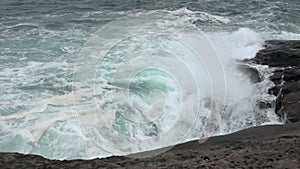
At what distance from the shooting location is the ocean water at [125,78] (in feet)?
26.5

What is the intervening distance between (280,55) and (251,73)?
1.11 metres

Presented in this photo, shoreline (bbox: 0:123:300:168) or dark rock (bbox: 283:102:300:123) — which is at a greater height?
shoreline (bbox: 0:123:300:168)

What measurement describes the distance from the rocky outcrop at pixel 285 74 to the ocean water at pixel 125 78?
0.30 m

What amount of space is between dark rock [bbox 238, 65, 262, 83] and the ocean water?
0.14 metres

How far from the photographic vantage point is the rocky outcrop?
27.8 ft

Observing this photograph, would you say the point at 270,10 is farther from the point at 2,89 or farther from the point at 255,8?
the point at 2,89

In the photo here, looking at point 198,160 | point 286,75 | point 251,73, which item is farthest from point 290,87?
point 198,160

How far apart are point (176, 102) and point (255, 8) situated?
12.3 metres

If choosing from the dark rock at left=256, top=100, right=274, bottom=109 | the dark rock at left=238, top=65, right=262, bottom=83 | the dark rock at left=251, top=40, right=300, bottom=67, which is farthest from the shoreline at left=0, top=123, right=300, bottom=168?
the dark rock at left=251, top=40, right=300, bottom=67

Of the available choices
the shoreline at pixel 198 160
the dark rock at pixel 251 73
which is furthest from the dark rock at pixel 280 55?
the shoreline at pixel 198 160

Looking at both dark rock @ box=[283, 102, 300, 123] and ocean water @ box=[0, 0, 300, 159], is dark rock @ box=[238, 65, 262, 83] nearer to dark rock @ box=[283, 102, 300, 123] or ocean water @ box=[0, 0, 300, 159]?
ocean water @ box=[0, 0, 300, 159]

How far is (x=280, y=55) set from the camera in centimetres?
1170

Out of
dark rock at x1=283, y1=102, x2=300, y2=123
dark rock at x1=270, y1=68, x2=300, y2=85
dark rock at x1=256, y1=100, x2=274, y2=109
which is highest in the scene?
dark rock at x1=270, y1=68, x2=300, y2=85

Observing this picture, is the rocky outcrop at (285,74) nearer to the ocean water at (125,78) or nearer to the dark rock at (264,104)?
the dark rock at (264,104)
